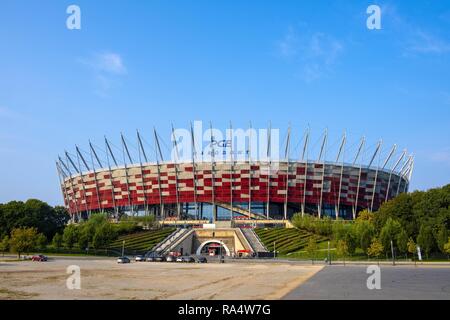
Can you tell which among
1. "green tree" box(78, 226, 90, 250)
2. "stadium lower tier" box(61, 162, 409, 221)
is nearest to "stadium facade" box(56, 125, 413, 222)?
"stadium lower tier" box(61, 162, 409, 221)

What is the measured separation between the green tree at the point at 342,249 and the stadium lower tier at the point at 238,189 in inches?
1995

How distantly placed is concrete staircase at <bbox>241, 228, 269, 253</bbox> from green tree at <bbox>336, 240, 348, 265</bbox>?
16529 millimetres

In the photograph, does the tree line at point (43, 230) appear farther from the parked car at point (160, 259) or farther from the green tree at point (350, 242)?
the green tree at point (350, 242)

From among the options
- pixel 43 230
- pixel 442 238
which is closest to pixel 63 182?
pixel 43 230

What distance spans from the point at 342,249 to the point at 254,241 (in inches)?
990

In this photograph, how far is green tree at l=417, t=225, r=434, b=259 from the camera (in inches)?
2950

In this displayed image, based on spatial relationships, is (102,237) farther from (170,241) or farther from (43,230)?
(43,230)

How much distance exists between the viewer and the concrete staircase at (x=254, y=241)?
93.7m

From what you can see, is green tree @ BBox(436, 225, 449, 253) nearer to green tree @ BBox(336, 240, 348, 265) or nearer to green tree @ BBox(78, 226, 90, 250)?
green tree @ BBox(336, 240, 348, 265)

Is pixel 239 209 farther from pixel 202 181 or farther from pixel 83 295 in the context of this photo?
pixel 83 295

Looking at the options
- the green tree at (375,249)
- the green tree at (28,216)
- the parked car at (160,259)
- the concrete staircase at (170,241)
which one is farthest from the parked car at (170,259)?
the green tree at (28,216)

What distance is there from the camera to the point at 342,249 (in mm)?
Answer: 79062
